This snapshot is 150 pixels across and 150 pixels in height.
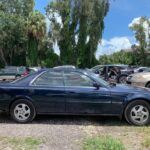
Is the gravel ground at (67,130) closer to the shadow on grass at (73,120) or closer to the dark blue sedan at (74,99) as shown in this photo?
the shadow on grass at (73,120)

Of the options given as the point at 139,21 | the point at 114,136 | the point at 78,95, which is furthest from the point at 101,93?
the point at 139,21

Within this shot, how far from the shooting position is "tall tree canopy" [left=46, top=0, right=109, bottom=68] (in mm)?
47375

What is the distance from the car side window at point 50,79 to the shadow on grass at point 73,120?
3.28 feet

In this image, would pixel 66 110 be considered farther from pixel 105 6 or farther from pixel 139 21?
pixel 139 21

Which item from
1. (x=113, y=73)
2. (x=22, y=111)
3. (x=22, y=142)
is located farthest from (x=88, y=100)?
(x=113, y=73)

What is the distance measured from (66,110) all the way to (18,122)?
1281 mm

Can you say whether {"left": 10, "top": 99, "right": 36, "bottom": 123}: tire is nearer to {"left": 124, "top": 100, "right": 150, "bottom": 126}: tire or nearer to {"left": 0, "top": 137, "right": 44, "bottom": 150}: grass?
{"left": 0, "top": 137, "right": 44, "bottom": 150}: grass

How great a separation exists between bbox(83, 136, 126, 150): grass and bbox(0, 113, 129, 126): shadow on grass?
218cm

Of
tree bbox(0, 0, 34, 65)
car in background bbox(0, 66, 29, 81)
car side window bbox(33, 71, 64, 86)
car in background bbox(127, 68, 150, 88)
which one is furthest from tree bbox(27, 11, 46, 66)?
car side window bbox(33, 71, 64, 86)

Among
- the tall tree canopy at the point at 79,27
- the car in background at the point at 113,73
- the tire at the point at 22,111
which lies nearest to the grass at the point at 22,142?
the tire at the point at 22,111

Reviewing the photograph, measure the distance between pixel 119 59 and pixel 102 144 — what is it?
6090 centimetres

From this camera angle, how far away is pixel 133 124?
9742mm

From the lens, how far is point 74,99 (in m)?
Result: 9.80

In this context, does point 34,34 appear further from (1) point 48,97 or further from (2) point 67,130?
(2) point 67,130
